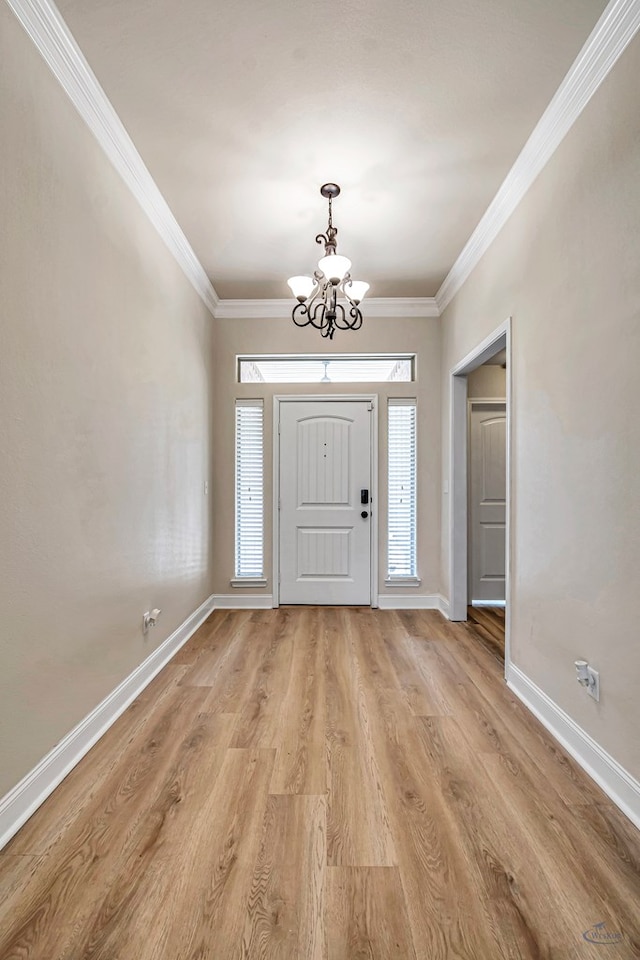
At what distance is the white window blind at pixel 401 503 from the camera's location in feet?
14.6

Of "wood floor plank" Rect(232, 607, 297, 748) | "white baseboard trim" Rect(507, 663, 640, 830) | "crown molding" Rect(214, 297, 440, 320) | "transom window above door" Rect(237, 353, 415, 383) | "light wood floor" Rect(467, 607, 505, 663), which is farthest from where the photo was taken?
"transom window above door" Rect(237, 353, 415, 383)

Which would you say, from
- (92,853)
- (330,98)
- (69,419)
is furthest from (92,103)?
(92,853)

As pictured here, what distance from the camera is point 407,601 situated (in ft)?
14.5

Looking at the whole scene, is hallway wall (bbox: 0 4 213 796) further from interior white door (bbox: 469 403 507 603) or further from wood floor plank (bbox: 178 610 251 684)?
interior white door (bbox: 469 403 507 603)

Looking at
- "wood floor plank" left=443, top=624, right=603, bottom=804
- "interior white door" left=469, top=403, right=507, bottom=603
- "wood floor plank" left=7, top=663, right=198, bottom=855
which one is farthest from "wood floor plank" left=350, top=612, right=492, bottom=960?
"interior white door" left=469, top=403, right=507, bottom=603

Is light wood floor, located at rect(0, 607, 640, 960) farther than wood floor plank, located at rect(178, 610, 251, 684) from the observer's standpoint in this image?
No

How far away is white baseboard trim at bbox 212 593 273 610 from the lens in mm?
4414

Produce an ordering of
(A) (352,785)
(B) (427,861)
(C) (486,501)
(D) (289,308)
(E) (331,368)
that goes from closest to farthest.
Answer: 1. (B) (427,861)
2. (A) (352,785)
3. (D) (289,308)
4. (E) (331,368)
5. (C) (486,501)

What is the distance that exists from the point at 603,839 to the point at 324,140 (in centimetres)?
312

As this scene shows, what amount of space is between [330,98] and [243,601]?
3.76 meters

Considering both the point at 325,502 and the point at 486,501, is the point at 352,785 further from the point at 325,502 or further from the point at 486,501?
the point at 486,501

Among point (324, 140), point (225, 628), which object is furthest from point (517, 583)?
point (324, 140)

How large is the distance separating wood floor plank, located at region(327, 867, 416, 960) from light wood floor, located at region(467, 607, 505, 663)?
2.04 metres

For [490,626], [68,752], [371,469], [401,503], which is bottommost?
[490,626]
